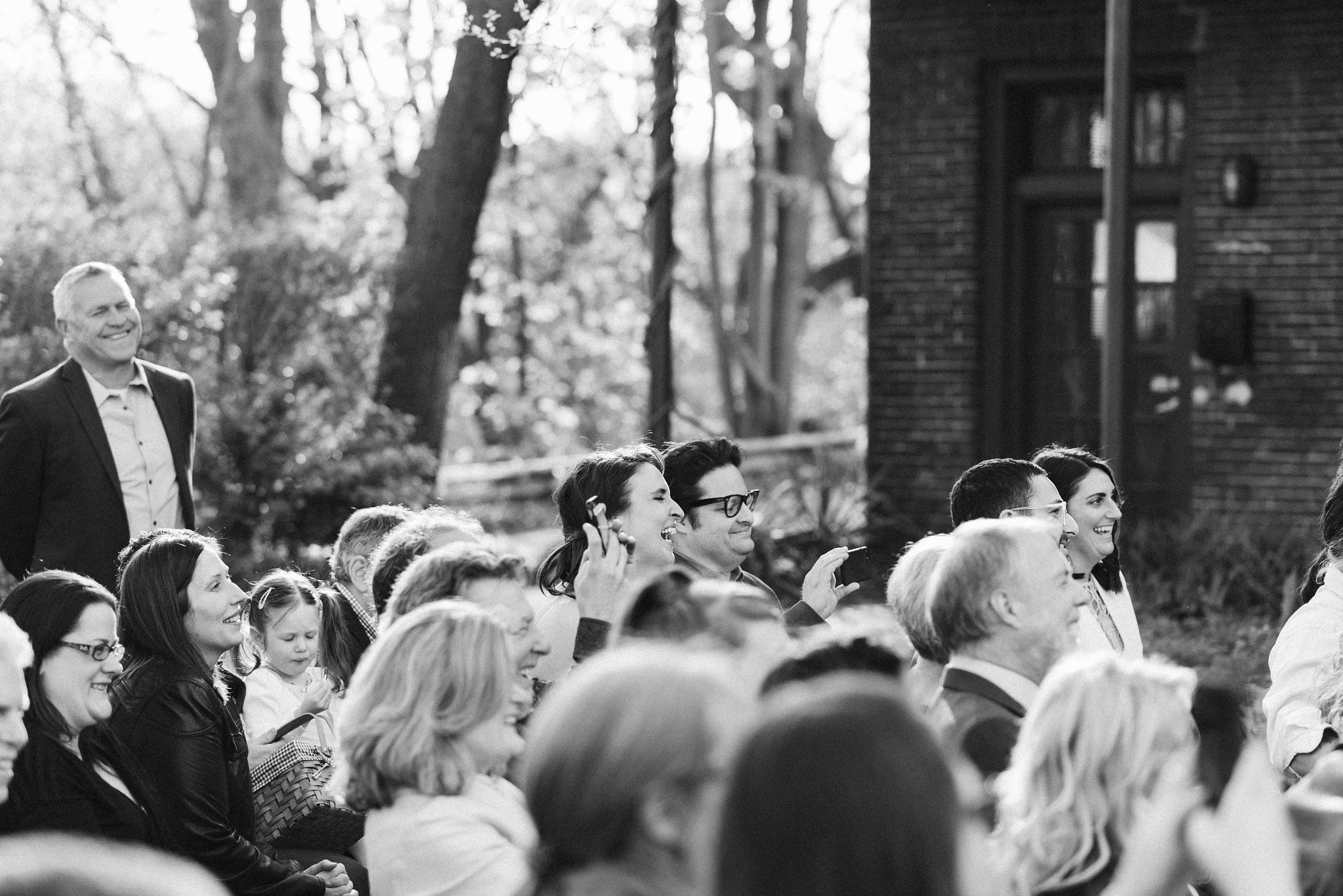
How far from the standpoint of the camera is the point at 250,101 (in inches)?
774

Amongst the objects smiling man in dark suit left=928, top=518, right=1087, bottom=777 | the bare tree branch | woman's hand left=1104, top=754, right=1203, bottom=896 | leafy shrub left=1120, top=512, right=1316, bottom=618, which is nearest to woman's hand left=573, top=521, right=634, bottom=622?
smiling man in dark suit left=928, top=518, right=1087, bottom=777

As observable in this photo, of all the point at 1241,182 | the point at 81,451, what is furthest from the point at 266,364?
the point at 1241,182

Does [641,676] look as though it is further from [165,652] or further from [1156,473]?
[1156,473]

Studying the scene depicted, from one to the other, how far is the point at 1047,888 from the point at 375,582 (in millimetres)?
2460

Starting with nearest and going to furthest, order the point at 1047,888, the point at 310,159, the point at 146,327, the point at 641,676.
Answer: the point at 641,676, the point at 1047,888, the point at 146,327, the point at 310,159

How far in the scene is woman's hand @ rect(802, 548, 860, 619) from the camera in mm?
5863

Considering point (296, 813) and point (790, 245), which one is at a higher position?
point (790, 245)

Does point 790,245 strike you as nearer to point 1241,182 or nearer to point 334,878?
point 1241,182

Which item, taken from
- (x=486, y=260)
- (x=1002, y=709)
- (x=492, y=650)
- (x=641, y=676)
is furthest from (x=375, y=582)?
(x=486, y=260)

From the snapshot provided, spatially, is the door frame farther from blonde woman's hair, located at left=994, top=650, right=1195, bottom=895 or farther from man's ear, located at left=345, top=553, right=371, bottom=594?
blonde woman's hair, located at left=994, top=650, right=1195, bottom=895

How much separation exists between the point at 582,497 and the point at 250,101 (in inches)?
576

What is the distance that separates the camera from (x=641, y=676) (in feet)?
8.86

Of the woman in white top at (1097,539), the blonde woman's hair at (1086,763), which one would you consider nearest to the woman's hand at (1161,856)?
the blonde woman's hair at (1086,763)

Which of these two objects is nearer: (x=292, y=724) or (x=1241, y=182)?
(x=292, y=724)
